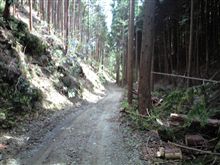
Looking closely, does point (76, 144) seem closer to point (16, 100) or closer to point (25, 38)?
point (16, 100)

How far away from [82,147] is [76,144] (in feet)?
1.26

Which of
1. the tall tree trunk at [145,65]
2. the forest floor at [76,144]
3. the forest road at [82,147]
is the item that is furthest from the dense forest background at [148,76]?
the forest road at [82,147]

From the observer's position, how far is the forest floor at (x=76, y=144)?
342 inches

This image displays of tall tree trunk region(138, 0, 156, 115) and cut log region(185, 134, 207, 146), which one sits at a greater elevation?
tall tree trunk region(138, 0, 156, 115)

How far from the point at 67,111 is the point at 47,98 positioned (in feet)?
4.15

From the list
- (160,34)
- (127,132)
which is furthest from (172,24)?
(127,132)

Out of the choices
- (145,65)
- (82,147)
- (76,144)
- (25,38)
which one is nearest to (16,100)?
(76,144)

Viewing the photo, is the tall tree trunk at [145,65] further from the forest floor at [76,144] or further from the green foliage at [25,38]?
the green foliage at [25,38]

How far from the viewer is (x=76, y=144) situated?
1010 cm

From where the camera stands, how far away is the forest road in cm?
862

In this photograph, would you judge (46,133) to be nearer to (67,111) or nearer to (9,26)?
(67,111)

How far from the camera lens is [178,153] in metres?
8.84

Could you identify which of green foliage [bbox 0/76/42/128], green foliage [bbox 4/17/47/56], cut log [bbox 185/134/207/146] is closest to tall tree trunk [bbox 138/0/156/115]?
cut log [bbox 185/134/207/146]

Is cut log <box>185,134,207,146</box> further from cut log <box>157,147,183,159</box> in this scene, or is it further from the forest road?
the forest road
